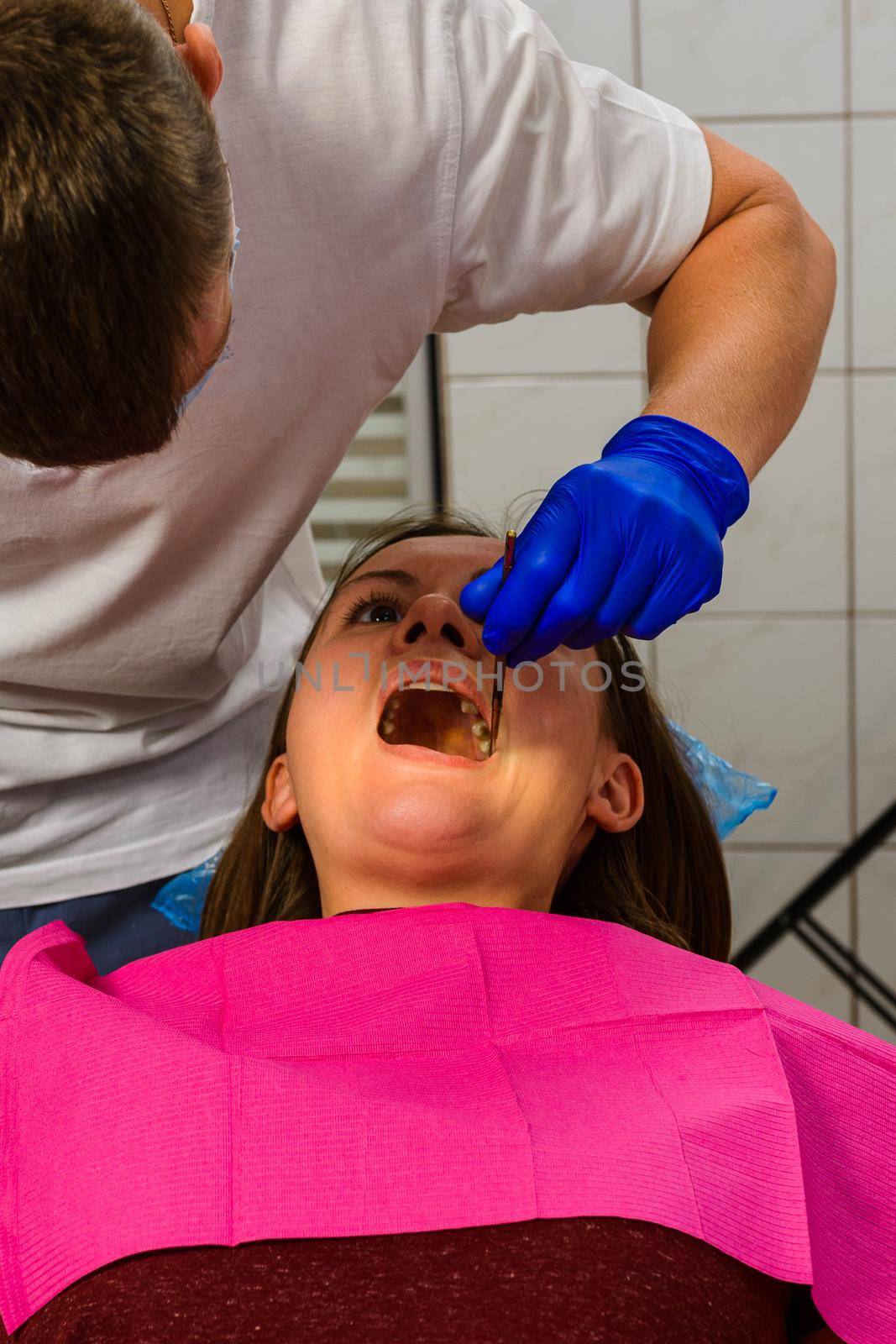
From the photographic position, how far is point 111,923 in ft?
4.94

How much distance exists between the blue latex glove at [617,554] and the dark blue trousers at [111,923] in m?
0.61

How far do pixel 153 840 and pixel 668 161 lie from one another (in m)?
0.94

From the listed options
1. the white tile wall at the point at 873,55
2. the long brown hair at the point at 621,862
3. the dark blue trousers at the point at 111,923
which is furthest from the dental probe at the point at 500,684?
the white tile wall at the point at 873,55

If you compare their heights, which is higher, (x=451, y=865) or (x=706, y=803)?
(x=451, y=865)

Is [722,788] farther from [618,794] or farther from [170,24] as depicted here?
[170,24]

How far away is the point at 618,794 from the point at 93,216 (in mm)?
853

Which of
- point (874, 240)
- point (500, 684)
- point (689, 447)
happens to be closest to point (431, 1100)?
point (500, 684)

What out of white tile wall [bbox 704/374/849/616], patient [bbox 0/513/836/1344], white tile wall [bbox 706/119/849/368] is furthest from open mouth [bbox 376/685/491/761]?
white tile wall [bbox 706/119/849/368]

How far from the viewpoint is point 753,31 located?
2.48 m

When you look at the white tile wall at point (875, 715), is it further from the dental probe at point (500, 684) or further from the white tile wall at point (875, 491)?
the dental probe at point (500, 684)

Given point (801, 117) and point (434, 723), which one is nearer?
point (434, 723)

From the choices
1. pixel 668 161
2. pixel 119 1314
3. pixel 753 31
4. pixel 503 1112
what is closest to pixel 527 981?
pixel 503 1112

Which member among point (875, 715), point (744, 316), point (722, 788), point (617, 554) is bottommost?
point (875, 715)

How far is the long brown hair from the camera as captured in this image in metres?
1.44
